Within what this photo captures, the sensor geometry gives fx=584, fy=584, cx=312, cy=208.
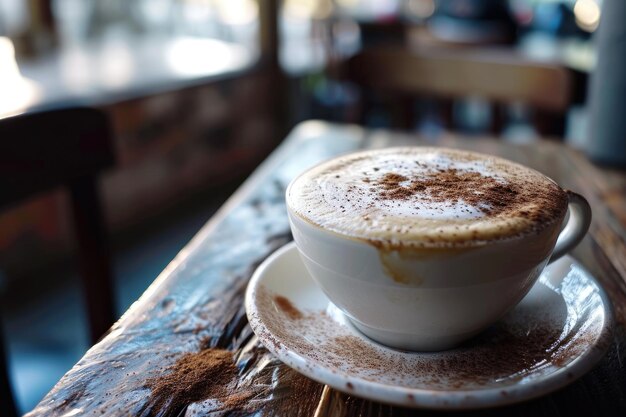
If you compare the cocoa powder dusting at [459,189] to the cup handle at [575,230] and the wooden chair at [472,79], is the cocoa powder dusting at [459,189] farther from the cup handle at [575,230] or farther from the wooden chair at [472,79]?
the wooden chair at [472,79]

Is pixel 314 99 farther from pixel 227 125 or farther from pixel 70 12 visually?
pixel 70 12

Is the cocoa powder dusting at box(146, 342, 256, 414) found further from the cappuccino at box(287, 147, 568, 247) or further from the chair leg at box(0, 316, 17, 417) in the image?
the chair leg at box(0, 316, 17, 417)

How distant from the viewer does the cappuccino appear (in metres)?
0.39

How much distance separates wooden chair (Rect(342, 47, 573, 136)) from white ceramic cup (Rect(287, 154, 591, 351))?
3.41 ft

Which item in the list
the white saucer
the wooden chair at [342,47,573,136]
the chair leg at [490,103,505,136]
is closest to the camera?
the white saucer

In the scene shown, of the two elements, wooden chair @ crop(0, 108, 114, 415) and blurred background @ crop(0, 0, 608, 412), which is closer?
wooden chair @ crop(0, 108, 114, 415)

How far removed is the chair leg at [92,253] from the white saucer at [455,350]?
17.7 inches

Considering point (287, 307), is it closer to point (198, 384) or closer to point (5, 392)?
point (198, 384)

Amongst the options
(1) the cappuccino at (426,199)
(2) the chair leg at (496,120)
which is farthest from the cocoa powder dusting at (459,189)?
(2) the chair leg at (496,120)

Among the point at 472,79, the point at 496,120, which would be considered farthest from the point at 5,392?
the point at 496,120

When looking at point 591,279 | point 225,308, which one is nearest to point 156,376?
point 225,308

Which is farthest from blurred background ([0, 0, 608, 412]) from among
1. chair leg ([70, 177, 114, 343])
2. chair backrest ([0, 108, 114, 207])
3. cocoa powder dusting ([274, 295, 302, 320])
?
cocoa powder dusting ([274, 295, 302, 320])

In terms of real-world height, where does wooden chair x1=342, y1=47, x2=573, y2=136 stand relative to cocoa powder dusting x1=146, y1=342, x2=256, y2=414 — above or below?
above

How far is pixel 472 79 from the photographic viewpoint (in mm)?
1510
